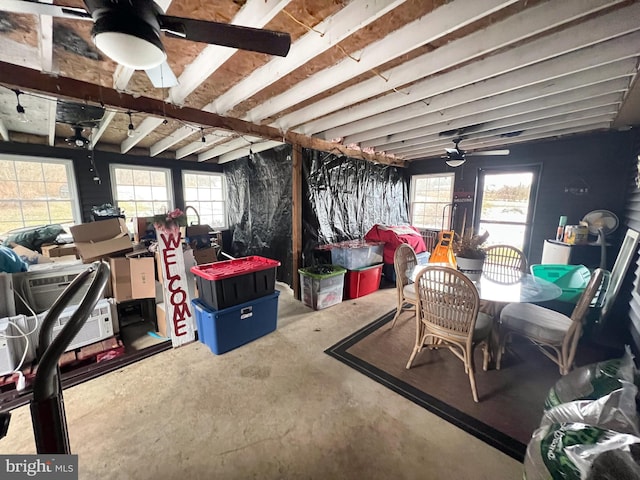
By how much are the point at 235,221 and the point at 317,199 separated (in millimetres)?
2191

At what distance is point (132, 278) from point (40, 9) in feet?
7.30

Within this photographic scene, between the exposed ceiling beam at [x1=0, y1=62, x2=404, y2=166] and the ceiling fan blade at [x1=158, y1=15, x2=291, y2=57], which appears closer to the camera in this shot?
the ceiling fan blade at [x1=158, y1=15, x2=291, y2=57]

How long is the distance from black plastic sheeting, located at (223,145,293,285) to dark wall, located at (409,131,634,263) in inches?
145

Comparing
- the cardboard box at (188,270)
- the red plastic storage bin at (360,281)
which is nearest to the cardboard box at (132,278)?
the cardboard box at (188,270)

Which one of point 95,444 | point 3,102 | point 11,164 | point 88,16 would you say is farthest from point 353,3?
point 11,164

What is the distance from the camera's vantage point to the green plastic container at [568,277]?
2553 mm

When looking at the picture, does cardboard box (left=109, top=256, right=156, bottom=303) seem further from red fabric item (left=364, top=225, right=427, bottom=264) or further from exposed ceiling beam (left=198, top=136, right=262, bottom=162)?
red fabric item (left=364, top=225, right=427, bottom=264)

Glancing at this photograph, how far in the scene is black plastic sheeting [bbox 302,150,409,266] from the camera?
378cm

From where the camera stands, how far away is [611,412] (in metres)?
1.04

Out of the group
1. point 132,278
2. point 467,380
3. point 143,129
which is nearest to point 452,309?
point 467,380

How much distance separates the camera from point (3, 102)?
2520 mm

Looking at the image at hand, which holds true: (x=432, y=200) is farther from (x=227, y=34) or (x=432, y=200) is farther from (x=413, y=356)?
(x=227, y=34)

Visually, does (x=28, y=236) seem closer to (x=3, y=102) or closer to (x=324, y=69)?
(x=3, y=102)

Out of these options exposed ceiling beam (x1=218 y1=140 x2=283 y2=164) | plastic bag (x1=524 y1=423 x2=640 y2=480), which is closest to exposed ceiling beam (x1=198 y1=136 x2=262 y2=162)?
exposed ceiling beam (x1=218 y1=140 x2=283 y2=164)
